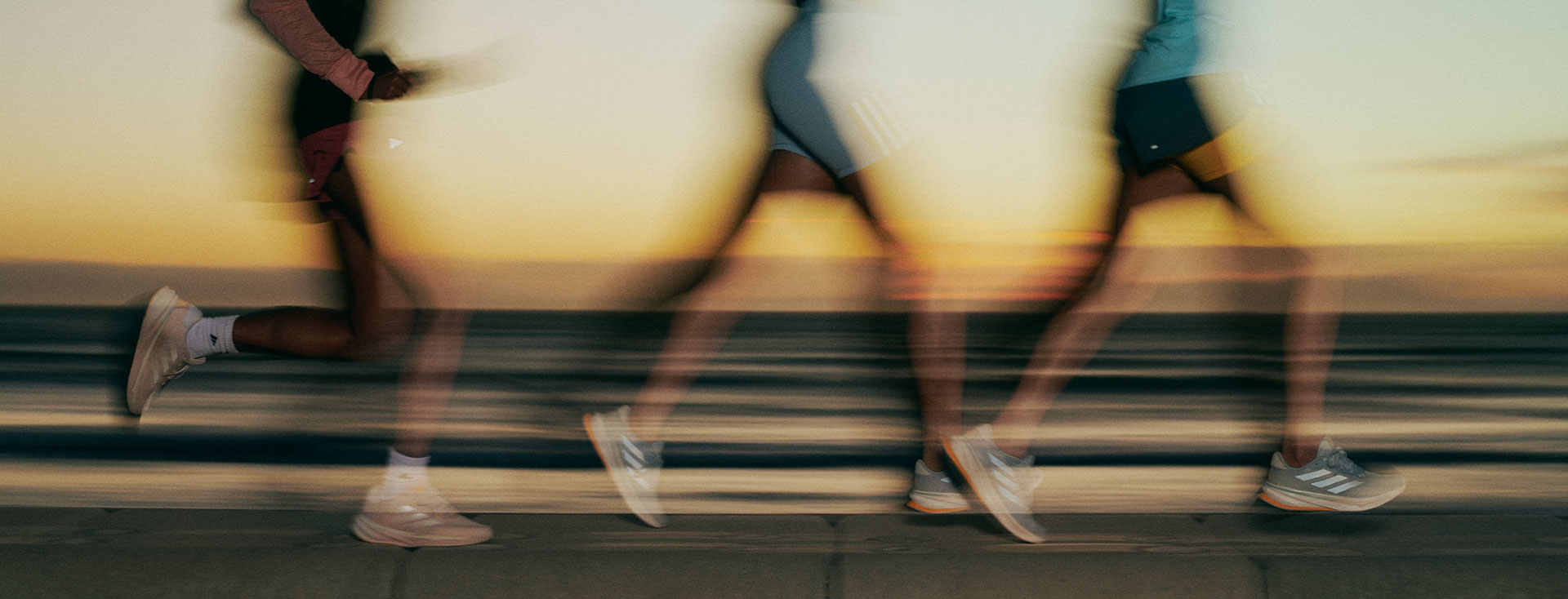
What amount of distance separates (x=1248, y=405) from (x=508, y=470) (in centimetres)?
277

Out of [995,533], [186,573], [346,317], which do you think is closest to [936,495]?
[995,533]

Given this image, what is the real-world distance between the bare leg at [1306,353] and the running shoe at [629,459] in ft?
3.94

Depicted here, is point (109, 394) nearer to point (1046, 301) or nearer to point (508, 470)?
point (508, 470)

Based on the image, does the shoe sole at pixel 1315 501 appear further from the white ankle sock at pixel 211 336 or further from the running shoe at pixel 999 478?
the white ankle sock at pixel 211 336

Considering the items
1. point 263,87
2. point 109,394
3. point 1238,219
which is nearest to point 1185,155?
point 1238,219

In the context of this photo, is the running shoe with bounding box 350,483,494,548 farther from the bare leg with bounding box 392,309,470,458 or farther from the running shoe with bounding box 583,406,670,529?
the running shoe with bounding box 583,406,670,529

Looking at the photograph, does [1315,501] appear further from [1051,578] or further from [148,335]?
[148,335]

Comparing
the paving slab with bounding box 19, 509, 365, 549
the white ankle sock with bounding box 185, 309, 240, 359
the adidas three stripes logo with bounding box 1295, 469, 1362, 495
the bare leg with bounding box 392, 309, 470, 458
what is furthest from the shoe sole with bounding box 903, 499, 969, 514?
the white ankle sock with bounding box 185, 309, 240, 359

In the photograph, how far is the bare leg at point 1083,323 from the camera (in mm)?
2012

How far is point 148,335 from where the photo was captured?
2148 millimetres

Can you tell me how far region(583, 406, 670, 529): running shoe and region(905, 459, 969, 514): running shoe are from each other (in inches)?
18.7

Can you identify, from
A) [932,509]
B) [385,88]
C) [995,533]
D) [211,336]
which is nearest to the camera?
[385,88]

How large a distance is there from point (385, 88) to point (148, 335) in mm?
821

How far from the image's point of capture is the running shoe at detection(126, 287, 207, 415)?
2.14m
